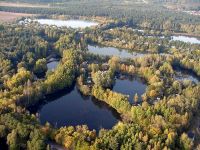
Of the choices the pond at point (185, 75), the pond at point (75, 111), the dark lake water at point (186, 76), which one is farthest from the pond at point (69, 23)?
the pond at point (75, 111)

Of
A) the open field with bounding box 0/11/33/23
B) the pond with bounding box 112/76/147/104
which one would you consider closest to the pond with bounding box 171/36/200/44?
the pond with bounding box 112/76/147/104

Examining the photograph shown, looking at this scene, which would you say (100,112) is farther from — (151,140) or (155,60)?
(155,60)

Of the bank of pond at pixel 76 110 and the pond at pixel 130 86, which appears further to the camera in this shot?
the pond at pixel 130 86

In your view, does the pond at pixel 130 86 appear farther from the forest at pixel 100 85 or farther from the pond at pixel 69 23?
the pond at pixel 69 23

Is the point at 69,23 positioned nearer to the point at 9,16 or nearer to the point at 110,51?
the point at 9,16

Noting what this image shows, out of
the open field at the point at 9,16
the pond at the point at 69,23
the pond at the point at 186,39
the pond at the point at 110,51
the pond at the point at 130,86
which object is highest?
the open field at the point at 9,16

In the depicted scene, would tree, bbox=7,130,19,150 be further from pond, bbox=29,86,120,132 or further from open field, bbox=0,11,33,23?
open field, bbox=0,11,33,23

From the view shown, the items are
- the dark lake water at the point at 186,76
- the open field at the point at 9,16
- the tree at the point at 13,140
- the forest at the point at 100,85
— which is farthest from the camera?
the open field at the point at 9,16
